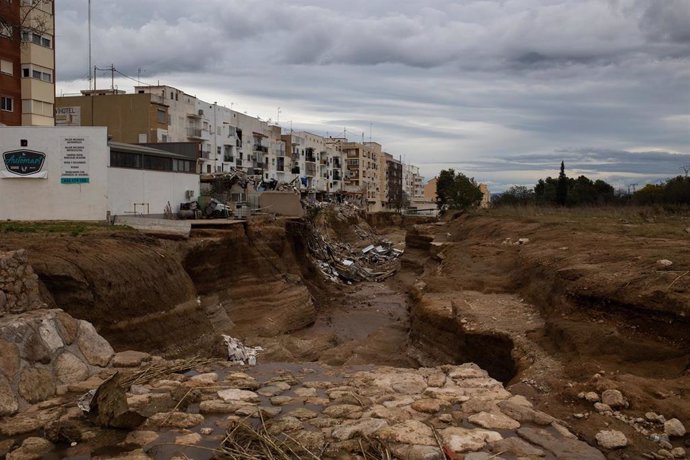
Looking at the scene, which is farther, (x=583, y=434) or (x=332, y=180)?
(x=332, y=180)

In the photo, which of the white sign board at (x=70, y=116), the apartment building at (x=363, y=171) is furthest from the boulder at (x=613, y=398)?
the apartment building at (x=363, y=171)

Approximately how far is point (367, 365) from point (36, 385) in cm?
590

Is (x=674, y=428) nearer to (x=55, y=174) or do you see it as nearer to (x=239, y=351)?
(x=239, y=351)

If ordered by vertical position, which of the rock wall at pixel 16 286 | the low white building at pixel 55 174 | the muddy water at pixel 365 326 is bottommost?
the muddy water at pixel 365 326

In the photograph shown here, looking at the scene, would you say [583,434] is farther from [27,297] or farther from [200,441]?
[27,297]

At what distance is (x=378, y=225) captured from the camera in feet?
254

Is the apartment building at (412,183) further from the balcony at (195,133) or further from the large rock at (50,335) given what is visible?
the large rock at (50,335)

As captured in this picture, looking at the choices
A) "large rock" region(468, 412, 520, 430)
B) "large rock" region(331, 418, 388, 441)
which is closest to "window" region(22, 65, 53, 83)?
"large rock" region(331, 418, 388, 441)

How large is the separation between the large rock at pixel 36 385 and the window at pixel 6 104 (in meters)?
27.9

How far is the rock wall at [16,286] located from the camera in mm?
8844

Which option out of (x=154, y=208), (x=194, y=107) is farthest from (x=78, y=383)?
Answer: (x=194, y=107)

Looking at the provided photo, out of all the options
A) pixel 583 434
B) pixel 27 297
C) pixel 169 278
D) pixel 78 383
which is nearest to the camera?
pixel 583 434

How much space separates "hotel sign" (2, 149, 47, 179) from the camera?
2280 centimetres

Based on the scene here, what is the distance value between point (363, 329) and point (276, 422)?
18.4m
